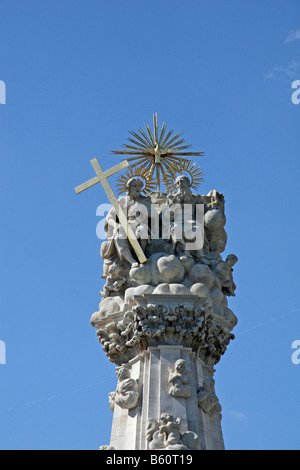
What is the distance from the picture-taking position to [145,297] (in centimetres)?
2008

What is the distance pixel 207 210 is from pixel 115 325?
3954 millimetres

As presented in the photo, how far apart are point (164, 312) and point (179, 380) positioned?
1.62 meters

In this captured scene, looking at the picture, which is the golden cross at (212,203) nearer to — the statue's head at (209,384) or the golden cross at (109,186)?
the golden cross at (109,186)

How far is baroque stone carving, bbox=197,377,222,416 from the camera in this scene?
19.3m

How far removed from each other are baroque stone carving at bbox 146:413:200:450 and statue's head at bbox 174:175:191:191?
20.5 feet

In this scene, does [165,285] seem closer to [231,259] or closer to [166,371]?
[166,371]

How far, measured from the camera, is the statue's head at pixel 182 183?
22297 millimetres

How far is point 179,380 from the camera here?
19.1 metres

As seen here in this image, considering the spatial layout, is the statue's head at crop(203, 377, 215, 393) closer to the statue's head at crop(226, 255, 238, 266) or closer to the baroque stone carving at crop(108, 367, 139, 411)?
the baroque stone carving at crop(108, 367, 139, 411)

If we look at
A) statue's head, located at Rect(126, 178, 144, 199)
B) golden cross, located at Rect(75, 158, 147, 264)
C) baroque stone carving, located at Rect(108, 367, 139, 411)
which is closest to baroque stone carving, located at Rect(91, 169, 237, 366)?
statue's head, located at Rect(126, 178, 144, 199)

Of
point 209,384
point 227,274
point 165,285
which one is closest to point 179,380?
point 209,384

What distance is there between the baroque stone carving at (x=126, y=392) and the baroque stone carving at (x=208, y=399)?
141cm

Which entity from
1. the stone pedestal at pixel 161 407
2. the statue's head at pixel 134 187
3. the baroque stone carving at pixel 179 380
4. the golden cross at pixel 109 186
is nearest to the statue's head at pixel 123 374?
the stone pedestal at pixel 161 407
